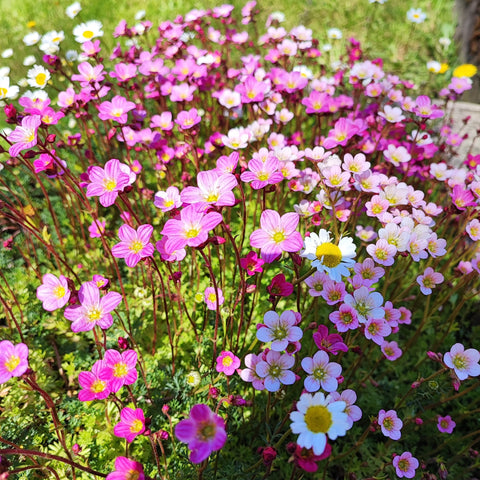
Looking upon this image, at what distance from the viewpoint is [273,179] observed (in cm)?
145

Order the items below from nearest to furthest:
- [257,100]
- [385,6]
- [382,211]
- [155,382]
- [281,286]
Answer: [281,286]
[382,211]
[155,382]
[257,100]
[385,6]

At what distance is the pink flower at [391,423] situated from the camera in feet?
4.91

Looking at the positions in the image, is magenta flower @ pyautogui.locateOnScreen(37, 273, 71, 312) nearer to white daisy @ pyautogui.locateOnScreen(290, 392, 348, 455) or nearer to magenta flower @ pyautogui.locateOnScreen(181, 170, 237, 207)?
magenta flower @ pyautogui.locateOnScreen(181, 170, 237, 207)

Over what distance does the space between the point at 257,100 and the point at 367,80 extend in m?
0.92

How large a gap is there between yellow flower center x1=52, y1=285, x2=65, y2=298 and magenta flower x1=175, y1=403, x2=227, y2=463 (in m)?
0.84

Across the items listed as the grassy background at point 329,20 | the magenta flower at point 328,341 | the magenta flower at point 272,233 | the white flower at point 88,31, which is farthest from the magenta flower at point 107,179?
the grassy background at point 329,20

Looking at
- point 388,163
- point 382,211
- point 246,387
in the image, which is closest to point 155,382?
point 246,387

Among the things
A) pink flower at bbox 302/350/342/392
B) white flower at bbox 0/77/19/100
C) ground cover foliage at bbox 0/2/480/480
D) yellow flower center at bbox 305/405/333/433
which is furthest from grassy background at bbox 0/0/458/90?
yellow flower center at bbox 305/405/333/433

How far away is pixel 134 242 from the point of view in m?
1.46

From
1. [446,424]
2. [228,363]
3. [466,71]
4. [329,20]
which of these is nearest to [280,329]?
[228,363]

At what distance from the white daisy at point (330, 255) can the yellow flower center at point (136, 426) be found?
2.72 feet

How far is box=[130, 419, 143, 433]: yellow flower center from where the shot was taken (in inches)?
48.8

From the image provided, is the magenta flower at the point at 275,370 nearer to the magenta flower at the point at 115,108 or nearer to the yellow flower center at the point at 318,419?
the yellow flower center at the point at 318,419

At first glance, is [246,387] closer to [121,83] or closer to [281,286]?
[281,286]
